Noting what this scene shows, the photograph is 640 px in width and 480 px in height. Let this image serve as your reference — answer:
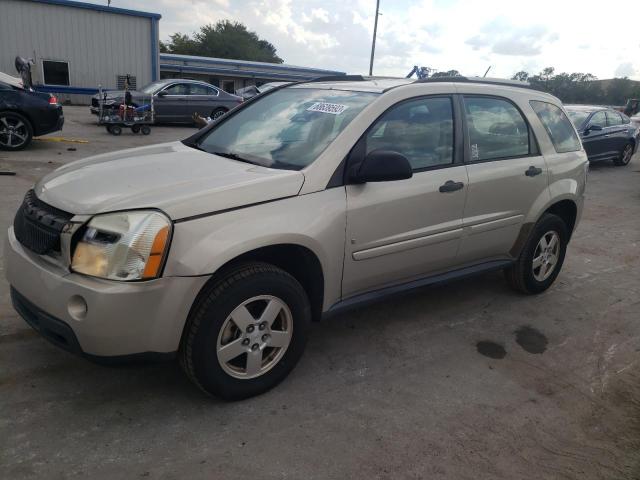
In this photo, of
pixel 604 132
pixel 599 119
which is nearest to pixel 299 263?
pixel 599 119

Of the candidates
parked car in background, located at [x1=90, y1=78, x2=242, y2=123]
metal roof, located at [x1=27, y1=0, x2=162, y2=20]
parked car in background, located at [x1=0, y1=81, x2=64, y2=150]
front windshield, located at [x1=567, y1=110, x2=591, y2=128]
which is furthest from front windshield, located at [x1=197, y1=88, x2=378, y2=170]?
metal roof, located at [x1=27, y1=0, x2=162, y2=20]

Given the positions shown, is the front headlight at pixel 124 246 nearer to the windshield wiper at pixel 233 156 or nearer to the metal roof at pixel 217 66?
the windshield wiper at pixel 233 156

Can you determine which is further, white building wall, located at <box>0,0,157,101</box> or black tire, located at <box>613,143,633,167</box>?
white building wall, located at <box>0,0,157,101</box>

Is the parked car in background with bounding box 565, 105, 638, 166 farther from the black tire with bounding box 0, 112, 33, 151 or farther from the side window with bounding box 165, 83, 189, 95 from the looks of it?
the black tire with bounding box 0, 112, 33, 151

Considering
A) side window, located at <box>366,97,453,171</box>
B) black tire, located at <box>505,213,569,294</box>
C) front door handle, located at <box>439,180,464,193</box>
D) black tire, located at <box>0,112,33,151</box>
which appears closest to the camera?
side window, located at <box>366,97,453,171</box>

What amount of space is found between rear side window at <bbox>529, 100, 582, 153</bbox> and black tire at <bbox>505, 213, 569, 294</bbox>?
2.10ft

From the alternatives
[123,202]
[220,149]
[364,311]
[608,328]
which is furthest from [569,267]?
[123,202]

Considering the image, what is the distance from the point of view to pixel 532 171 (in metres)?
4.20

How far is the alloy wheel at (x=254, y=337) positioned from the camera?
2.76 meters

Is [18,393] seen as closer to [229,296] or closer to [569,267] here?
[229,296]

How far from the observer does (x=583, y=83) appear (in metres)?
30.2

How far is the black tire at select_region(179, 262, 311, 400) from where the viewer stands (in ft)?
8.65

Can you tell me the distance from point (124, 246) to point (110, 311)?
0.30 metres

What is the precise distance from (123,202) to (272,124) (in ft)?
4.63
